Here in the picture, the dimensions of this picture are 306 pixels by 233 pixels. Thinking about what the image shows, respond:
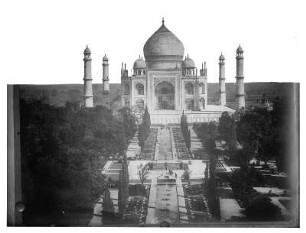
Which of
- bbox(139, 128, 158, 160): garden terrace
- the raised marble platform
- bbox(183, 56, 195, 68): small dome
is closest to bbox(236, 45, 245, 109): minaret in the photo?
the raised marble platform

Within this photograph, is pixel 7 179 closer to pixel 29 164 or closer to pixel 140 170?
pixel 29 164

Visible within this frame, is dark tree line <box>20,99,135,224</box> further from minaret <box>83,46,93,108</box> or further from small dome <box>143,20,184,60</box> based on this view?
small dome <box>143,20,184,60</box>

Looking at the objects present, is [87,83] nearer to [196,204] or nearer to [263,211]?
[196,204]

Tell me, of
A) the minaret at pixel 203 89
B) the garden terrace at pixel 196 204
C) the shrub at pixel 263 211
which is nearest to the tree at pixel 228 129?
the minaret at pixel 203 89

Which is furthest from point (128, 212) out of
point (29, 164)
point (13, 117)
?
point (13, 117)

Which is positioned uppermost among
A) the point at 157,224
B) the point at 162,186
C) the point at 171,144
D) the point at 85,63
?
the point at 85,63

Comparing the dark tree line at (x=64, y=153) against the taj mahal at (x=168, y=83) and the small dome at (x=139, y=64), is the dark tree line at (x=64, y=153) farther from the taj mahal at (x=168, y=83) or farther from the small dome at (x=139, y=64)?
the small dome at (x=139, y=64)
